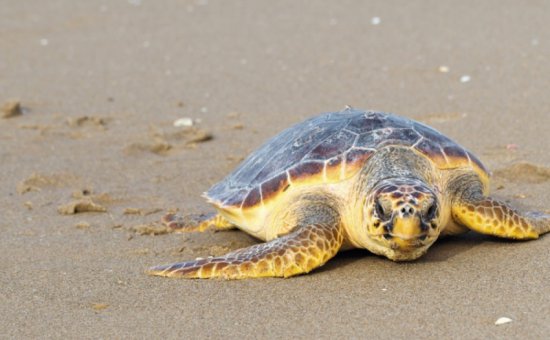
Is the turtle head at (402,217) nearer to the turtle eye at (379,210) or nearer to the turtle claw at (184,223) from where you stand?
the turtle eye at (379,210)

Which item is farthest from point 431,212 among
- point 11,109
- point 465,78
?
point 11,109

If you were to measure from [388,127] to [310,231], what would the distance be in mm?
686

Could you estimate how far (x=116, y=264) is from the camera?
4.09 metres

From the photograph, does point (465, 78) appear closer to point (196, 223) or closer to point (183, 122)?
point (183, 122)

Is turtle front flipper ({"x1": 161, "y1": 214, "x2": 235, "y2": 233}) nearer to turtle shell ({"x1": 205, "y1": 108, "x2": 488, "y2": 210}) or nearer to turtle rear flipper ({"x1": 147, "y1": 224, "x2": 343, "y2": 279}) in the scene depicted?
turtle shell ({"x1": 205, "y1": 108, "x2": 488, "y2": 210})

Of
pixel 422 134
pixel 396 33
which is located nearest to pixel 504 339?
pixel 422 134

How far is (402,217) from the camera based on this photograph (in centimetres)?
348

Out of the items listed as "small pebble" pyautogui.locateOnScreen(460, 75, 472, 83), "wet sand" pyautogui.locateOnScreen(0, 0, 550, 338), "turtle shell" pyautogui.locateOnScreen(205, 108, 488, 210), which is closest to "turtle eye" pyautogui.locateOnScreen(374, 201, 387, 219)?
"wet sand" pyautogui.locateOnScreen(0, 0, 550, 338)

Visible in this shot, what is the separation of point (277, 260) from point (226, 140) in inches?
111

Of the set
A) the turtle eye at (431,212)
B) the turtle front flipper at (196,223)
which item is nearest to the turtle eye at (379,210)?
the turtle eye at (431,212)

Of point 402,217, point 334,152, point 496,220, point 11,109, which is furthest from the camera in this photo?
point 11,109

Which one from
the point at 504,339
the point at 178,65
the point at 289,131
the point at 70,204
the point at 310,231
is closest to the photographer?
the point at 504,339

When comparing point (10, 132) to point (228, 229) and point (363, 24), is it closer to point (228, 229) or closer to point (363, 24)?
point (228, 229)

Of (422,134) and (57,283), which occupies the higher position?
(422,134)
